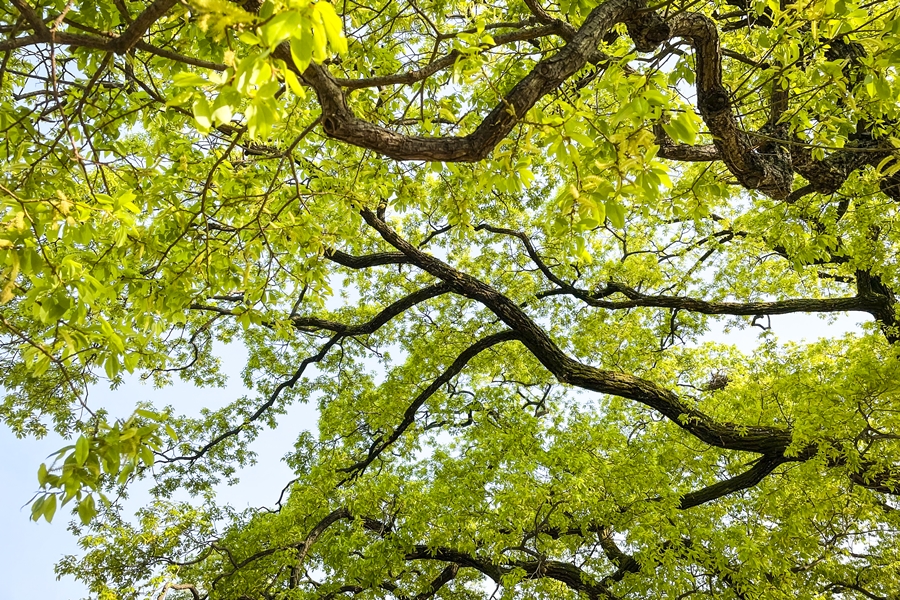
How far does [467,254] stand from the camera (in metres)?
9.32

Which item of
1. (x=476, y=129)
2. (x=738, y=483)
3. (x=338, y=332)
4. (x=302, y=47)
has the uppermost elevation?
(x=338, y=332)

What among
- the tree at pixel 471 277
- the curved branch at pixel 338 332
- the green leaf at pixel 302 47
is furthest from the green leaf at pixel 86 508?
the curved branch at pixel 338 332

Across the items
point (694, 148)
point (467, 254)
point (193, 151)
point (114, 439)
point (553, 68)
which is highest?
point (467, 254)

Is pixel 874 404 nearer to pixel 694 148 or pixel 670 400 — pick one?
pixel 670 400

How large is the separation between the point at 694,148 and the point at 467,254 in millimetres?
5189

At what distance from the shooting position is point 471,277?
689 centimetres

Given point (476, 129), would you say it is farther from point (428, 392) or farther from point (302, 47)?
point (428, 392)

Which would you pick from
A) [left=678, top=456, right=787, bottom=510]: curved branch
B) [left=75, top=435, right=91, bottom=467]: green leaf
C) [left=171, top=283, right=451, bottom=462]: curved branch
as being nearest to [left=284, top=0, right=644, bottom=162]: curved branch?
[left=75, top=435, right=91, bottom=467]: green leaf

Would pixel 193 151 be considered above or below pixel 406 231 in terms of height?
below

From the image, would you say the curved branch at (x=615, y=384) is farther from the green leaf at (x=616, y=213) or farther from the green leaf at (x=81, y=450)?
the green leaf at (x=81, y=450)

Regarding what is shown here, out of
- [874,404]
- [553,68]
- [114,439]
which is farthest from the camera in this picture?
[874,404]

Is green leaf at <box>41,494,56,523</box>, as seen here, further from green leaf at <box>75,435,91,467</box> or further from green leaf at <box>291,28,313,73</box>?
green leaf at <box>291,28,313,73</box>

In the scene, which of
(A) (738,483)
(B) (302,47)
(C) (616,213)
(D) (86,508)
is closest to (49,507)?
(D) (86,508)

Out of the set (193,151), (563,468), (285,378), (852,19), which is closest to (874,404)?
(563,468)
